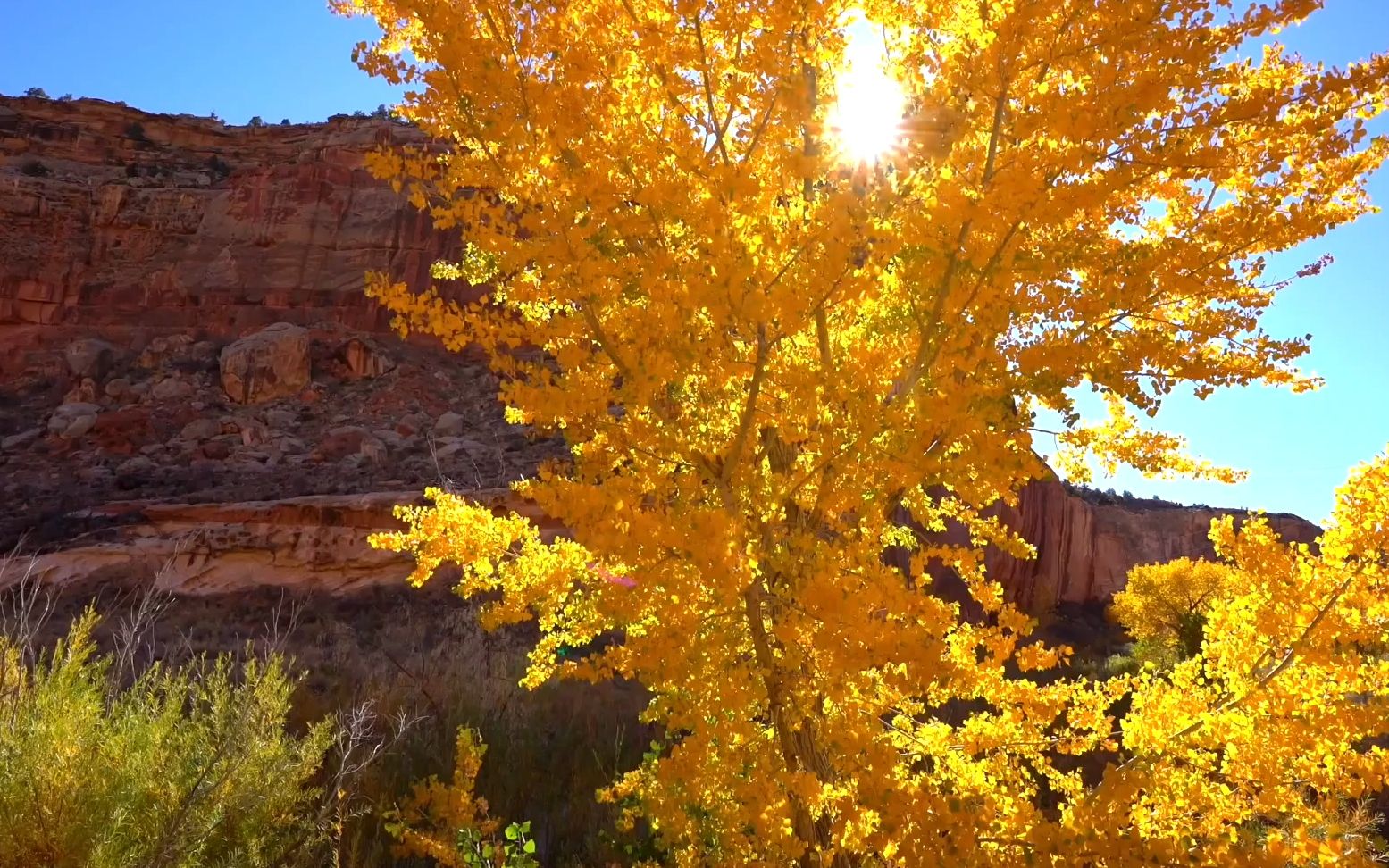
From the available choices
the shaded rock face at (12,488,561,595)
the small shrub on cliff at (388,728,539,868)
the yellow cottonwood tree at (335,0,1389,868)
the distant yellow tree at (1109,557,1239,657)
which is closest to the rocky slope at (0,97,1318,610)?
the shaded rock face at (12,488,561,595)

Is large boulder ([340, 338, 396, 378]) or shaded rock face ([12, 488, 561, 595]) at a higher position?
large boulder ([340, 338, 396, 378])

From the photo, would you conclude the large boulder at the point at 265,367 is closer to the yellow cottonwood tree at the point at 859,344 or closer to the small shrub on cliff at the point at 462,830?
the small shrub on cliff at the point at 462,830

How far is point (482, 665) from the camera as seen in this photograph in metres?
11.3

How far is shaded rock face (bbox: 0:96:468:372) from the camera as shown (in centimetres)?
3725

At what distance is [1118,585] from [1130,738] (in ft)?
124

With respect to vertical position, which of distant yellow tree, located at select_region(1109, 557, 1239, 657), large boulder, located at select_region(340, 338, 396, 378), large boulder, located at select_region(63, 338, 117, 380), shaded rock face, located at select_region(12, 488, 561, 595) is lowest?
shaded rock face, located at select_region(12, 488, 561, 595)

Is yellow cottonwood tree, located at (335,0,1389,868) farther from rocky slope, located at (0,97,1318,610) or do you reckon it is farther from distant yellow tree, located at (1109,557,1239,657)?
distant yellow tree, located at (1109,557,1239,657)

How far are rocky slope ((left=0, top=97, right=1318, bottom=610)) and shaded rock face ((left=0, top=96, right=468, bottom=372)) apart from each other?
119 mm

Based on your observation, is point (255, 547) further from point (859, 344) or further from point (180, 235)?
point (180, 235)

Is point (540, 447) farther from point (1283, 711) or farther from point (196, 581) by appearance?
point (1283, 711)

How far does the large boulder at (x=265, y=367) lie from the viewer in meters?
30.6

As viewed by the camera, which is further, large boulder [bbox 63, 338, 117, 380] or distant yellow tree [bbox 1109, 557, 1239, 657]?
large boulder [bbox 63, 338, 117, 380]

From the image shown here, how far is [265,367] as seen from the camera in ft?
102

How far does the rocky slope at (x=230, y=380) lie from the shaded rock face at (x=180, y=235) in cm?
12
